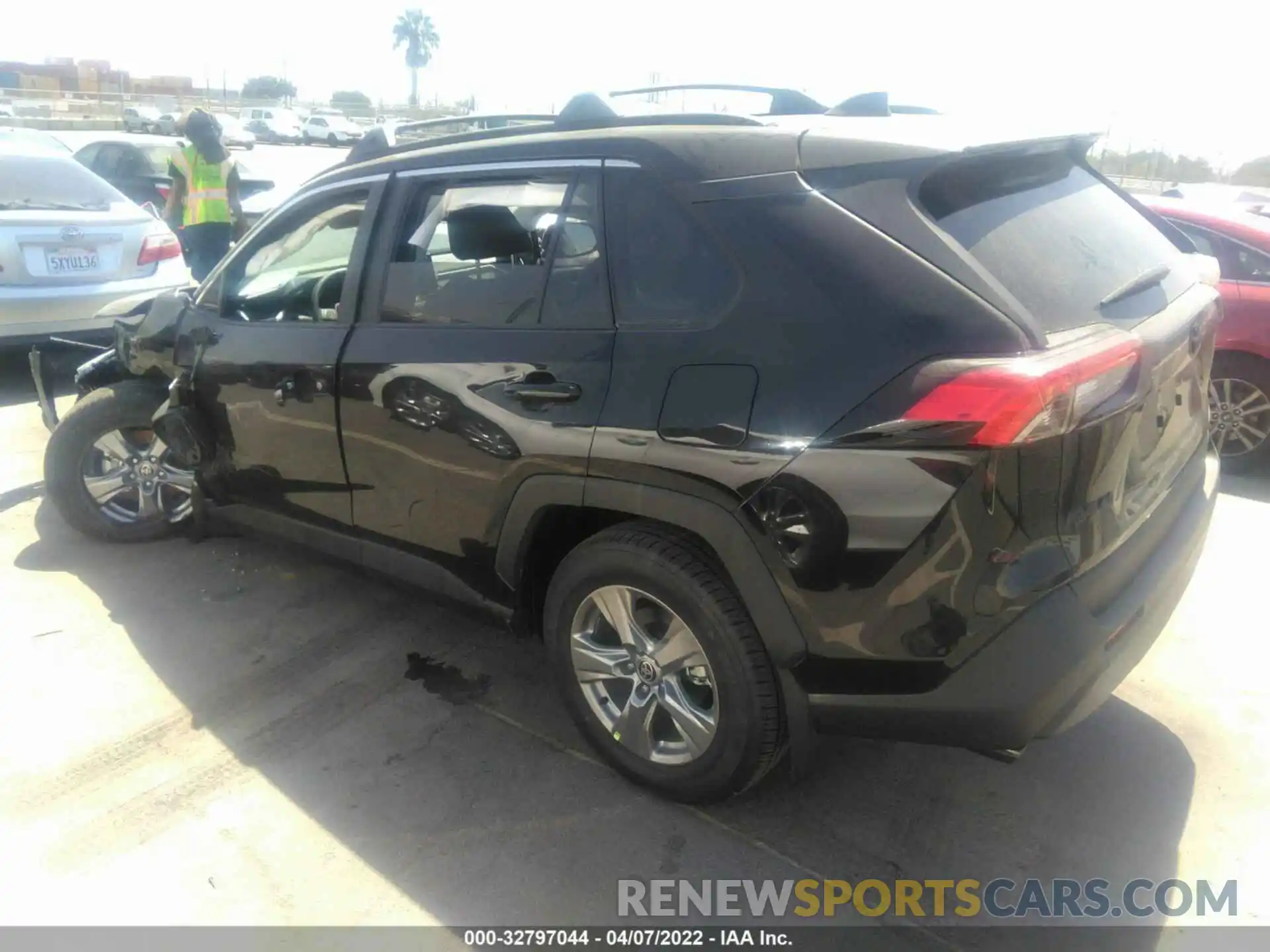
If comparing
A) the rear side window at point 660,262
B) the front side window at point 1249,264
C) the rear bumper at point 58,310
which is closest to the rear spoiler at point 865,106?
the rear side window at point 660,262

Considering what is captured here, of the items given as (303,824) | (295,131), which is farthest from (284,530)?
(295,131)

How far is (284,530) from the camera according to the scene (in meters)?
3.75

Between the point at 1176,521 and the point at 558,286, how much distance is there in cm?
181

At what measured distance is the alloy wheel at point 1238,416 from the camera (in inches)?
208

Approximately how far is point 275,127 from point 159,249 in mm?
→ 41411

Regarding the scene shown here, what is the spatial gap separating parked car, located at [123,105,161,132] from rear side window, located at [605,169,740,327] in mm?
39358

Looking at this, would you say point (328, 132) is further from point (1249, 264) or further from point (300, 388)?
point (300, 388)

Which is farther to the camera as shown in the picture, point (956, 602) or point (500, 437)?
point (500, 437)

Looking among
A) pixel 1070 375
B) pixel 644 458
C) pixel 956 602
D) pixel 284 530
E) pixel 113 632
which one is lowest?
pixel 113 632

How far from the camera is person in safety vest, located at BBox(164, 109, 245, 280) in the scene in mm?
7664

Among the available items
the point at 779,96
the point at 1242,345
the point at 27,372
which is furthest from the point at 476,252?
the point at 27,372

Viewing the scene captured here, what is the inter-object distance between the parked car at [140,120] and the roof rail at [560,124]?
3800cm

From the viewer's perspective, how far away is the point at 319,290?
3.48 metres

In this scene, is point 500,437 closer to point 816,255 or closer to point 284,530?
point 816,255
